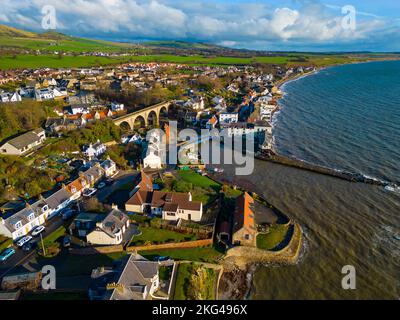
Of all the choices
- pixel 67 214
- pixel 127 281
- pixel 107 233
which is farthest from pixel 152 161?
pixel 127 281

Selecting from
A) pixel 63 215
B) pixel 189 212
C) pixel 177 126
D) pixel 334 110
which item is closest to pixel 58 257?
pixel 63 215

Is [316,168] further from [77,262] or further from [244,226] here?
[77,262]

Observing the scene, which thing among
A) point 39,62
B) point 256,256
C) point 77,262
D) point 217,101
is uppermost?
point 39,62

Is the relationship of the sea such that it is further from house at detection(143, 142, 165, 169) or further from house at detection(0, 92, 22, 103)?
house at detection(0, 92, 22, 103)

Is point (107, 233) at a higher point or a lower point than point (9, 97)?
lower

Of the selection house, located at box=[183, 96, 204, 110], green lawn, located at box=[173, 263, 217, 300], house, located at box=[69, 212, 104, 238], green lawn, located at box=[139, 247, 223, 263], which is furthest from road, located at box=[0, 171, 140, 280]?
house, located at box=[183, 96, 204, 110]

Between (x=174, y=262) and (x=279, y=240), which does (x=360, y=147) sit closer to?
(x=279, y=240)

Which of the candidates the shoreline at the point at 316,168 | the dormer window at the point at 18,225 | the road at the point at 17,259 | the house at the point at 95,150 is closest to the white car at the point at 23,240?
the road at the point at 17,259
